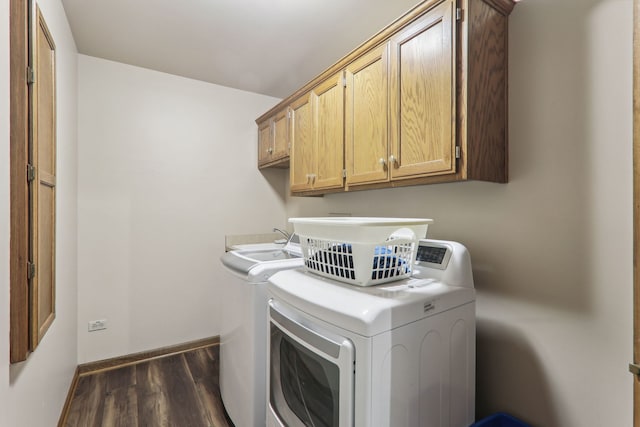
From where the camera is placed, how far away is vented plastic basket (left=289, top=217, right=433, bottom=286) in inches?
43.3

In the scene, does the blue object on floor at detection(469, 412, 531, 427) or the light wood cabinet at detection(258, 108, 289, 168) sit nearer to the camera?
the blue object on floor at detection(469, 412, 531, 427)

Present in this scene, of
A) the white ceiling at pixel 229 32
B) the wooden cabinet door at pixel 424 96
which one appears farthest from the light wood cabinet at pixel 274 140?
the wooden cabinet door at pixel 424 96

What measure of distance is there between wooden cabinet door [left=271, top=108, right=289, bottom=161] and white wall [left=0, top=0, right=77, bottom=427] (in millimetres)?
1491

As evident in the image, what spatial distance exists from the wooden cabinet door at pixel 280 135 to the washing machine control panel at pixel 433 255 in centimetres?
158

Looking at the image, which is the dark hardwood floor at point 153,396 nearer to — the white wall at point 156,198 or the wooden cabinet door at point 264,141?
the white wall at point 156,198

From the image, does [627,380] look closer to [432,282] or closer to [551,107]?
[432,282]

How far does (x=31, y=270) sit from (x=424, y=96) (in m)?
1.78

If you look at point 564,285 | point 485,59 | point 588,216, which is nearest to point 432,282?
point 564,285

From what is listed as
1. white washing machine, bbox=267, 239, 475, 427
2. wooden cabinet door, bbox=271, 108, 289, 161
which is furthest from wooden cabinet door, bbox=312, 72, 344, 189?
white washing machine, bbox=267, 239, 475, 427

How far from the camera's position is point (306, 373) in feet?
3.74

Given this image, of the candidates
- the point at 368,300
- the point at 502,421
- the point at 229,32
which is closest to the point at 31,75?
the point at 229,32

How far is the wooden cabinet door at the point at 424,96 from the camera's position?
49.3 inches

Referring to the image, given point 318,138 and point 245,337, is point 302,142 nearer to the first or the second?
point 318,138

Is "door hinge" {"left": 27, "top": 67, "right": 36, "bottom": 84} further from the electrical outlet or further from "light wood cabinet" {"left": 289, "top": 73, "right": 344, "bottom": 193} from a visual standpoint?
the electrical outlet
